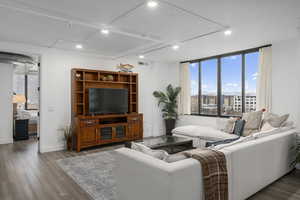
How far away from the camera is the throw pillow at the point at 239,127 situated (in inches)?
176

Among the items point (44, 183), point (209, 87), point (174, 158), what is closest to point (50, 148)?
point (44, 183)

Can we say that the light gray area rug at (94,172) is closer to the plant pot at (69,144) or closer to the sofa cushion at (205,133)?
the plant pot at (69,144)

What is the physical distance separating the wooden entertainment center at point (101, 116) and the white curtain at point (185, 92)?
5.79 feet

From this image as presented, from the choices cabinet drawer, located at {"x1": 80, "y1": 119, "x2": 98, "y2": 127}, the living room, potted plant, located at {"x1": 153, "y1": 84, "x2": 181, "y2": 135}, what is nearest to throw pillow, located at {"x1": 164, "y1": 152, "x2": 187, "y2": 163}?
the living room

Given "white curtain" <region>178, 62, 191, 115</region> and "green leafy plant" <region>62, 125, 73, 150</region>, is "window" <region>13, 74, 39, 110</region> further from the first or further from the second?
"white curtain" <region>178, 62, 191, 115</region>

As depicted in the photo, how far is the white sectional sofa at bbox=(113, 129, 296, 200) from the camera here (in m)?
1.74

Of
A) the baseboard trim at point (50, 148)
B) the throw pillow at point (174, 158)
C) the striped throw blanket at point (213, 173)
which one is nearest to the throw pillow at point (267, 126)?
the striped throw blanket at point (213, 173)

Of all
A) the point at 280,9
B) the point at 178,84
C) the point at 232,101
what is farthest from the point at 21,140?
the point at 280,9

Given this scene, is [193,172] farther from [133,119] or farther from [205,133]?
[133,119]

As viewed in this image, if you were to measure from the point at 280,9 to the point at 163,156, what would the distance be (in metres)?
2.76

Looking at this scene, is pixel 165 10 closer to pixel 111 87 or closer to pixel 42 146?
pixel 111 87

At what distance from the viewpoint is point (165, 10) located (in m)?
2.89

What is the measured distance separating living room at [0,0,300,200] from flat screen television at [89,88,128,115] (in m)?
0.33

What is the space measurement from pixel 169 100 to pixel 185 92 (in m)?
0.65
